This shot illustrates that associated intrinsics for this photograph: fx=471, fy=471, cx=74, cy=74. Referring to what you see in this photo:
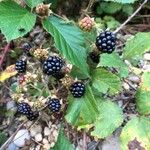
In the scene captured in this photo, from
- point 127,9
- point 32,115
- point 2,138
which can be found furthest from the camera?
point 127,9

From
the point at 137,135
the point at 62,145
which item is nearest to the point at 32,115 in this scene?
the point at 62,145

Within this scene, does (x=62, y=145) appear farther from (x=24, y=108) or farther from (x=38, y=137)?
(x=38, y=137)

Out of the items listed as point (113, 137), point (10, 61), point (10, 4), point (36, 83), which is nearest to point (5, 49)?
point (10, 61)

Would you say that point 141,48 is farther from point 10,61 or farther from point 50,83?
point 10,61

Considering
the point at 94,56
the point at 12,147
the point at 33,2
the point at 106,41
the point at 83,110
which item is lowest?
the point at 12,147

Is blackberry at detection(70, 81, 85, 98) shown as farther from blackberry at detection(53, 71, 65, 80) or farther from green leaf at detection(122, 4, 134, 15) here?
green leaf at detection(122, 4, 134, 15)

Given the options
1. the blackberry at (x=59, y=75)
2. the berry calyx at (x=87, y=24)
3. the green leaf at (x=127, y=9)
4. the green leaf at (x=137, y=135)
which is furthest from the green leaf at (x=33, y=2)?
the green leaf at (x=127, y=9)
